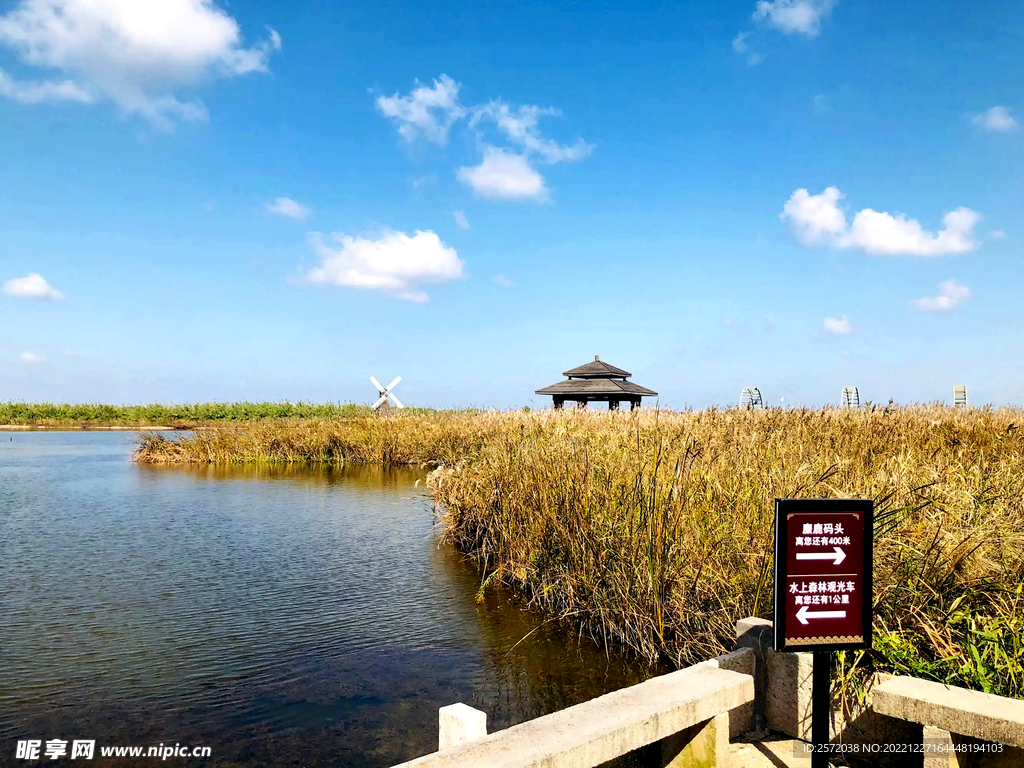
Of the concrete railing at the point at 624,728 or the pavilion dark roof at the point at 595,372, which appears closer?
the concrete railing at the point at 624,728

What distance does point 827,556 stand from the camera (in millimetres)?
2617

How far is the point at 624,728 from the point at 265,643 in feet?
13.0

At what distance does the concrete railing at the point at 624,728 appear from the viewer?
251 cm

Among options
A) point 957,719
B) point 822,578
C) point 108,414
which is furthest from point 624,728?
point 108,414

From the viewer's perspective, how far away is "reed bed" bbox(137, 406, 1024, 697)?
3617 mm

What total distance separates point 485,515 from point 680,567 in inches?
137

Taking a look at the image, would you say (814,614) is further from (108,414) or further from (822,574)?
(108,414)

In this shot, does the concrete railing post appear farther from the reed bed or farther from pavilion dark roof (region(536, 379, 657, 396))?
pavilion dark roof (region(536, 379, 657, 396))

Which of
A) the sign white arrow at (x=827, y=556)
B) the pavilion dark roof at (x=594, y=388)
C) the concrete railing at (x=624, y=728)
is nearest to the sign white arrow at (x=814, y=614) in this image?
the sign white arrow at (x=827, y=556)

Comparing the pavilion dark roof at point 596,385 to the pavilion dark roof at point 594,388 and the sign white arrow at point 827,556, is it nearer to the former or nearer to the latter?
the pavilion dark roof at point 594,388

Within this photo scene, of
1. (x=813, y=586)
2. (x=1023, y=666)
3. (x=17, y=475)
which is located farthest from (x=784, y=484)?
(x=17, y=475)

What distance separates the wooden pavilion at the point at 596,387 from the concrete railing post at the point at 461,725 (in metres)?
18.0

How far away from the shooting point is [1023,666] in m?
3.18

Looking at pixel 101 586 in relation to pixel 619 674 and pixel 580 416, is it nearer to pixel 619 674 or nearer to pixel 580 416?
pixel 619 674
